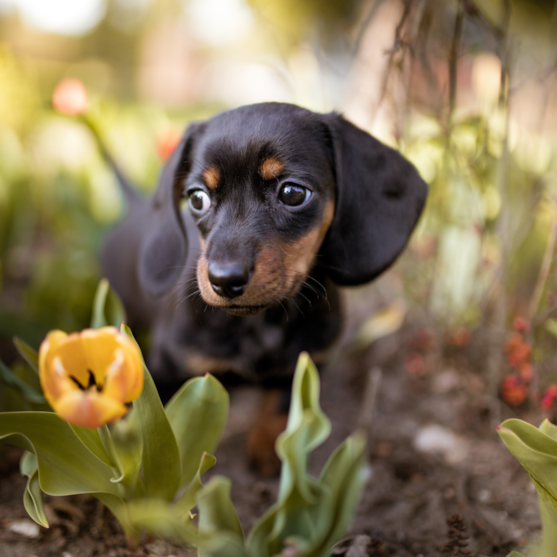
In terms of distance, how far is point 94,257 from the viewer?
3.06 meters

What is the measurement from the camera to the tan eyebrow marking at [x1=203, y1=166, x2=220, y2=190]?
144 centimetres

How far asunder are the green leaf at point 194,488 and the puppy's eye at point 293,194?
29.4 inches

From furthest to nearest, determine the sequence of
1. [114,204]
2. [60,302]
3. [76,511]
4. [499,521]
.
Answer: [114,204] < [60,302] < [499,521] < [76,511]

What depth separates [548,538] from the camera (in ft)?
3.44

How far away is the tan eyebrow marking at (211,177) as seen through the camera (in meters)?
1.44

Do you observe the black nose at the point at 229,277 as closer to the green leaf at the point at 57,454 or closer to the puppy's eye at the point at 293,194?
the puppy's eye at the point at 293,194

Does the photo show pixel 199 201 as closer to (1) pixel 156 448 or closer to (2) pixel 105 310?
(2) pixel 105 310

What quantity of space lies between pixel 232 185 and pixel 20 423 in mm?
839

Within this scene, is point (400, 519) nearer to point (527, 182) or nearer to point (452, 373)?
point (452, 373)

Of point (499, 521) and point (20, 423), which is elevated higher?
point (20, 423)

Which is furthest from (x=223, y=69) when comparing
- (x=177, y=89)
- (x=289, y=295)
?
(x=289, y=295)

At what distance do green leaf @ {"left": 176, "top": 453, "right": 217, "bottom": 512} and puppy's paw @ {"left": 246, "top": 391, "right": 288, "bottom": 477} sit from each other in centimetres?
72

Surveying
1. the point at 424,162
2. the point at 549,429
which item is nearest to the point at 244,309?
the point at 549,429

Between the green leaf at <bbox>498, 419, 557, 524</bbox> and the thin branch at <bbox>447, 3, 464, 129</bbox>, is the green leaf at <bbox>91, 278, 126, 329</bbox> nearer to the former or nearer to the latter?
the green leaf at <bbox>498, 419, 557, 524</bbox>
